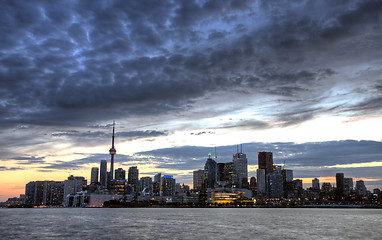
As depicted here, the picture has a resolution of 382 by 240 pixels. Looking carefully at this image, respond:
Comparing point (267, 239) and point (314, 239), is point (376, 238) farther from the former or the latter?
point (267, 239)

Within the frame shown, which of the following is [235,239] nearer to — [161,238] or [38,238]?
[161,238]

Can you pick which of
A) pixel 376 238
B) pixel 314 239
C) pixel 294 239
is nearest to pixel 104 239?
pixel 294 239

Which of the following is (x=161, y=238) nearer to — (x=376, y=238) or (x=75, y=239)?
(x=75, y=239)

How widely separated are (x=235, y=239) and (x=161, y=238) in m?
16.7

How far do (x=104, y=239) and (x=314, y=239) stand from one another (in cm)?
4704

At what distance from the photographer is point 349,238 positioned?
81438 millimetres

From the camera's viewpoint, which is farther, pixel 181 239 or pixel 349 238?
pixel 349 238

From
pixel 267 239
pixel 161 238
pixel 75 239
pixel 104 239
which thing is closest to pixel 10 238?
pixel 75 239

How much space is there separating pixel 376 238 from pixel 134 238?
56014 millimetres

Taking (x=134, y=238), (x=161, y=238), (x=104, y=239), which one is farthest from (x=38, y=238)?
(x=161, y=238)

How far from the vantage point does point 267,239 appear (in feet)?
253

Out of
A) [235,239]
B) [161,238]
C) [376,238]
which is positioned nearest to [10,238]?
[161,238]

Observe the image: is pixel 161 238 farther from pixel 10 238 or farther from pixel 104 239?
pixel 10 238

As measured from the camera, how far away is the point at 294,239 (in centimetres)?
7725
